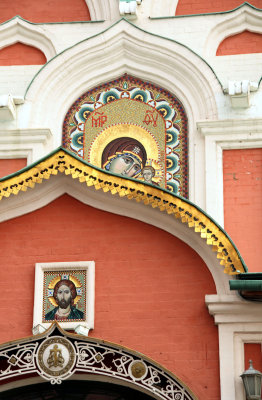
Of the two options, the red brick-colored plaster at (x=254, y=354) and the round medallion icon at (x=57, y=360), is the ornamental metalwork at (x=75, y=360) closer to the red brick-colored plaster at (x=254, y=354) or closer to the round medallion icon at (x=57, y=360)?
the round medallion icon at (x=57, y=360)

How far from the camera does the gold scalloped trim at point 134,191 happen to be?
29.8 ft

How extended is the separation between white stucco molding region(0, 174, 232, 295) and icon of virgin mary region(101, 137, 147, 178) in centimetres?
152

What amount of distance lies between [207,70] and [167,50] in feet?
1.58

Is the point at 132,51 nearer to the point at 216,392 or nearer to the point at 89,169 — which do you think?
the point at 89,169

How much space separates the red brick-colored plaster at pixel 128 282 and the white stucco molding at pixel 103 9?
2.91 m

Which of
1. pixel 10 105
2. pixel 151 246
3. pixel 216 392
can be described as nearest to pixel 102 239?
pixel 151 246

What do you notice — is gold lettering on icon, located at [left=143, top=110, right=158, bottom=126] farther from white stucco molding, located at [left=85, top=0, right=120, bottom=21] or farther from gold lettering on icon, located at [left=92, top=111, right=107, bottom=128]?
white stucco molding, located at [left=85, top=0, right=120, bottom=21]

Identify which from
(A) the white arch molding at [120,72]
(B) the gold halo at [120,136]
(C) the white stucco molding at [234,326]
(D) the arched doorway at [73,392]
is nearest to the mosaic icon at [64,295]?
(D) the arched doorway at [73,392]

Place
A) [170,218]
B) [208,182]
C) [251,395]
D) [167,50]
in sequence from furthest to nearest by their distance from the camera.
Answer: [167,50] → [208,182] → [170,218] → [251,395]

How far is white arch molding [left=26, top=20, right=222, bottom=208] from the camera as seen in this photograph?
36.9ft

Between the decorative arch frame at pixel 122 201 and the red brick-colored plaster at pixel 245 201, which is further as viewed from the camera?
the red brick-colored plaster at pixel 245 201

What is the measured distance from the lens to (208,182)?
10.7 m

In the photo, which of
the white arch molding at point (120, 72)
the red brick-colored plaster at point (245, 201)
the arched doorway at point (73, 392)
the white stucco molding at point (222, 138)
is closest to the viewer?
the arched doorway at point (73, 392)

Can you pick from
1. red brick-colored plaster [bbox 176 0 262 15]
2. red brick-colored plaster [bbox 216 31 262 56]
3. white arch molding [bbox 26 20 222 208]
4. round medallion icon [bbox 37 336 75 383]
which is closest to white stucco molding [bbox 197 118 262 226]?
white arch molding [bbox 26 20 222 208]
